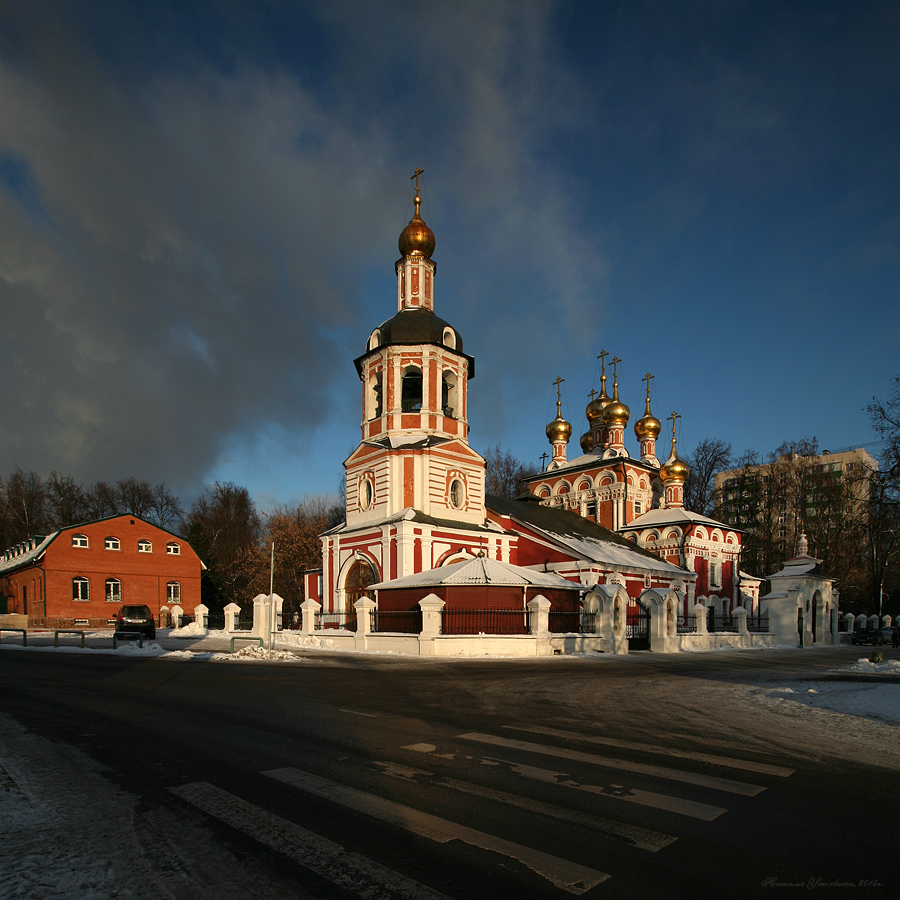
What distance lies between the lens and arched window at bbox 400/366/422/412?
102ft

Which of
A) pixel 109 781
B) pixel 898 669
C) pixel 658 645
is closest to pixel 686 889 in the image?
pixel 109 781

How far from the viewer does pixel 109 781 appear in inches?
222

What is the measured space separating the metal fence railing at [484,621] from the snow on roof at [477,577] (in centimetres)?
102

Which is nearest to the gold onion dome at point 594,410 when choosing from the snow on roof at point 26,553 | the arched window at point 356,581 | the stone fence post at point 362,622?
the arched window at point 356,581

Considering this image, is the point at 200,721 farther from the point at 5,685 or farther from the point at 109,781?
the point at 5,685

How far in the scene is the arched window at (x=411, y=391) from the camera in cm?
3123

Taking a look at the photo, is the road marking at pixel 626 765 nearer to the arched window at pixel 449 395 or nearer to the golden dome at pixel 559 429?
the arched window at pixel 449 395

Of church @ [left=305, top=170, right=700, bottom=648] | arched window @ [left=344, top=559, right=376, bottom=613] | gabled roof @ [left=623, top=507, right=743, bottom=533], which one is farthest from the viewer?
gabled roof @ [left=623, top=507, right=743, bottom=533]

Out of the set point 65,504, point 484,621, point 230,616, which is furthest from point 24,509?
point 484,621

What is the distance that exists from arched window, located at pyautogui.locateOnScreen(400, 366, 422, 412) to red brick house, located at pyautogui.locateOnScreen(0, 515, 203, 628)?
19726 millimetres

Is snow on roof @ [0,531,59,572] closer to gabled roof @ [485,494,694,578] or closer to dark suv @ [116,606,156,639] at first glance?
dark suv @ [116,606,156,639]

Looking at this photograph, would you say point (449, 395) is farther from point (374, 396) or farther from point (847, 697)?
point (847, 697)

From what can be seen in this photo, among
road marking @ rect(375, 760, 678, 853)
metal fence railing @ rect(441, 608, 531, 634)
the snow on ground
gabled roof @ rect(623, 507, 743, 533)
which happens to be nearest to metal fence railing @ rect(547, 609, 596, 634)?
metal fence railing @ rect(441, 608, 531, 634)

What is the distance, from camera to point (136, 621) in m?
28.8
